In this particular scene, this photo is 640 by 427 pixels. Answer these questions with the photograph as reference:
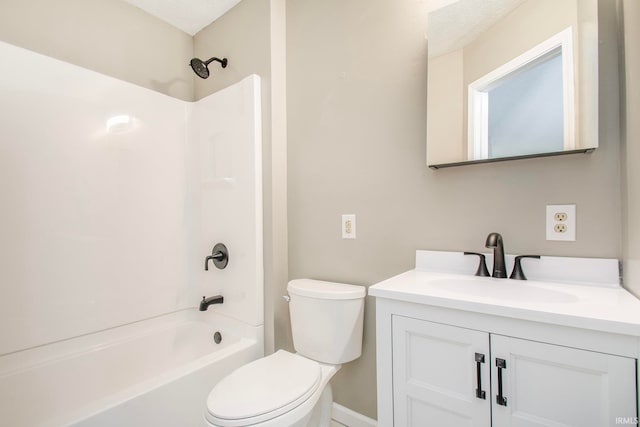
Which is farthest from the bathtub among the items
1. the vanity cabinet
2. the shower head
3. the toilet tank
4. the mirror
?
the shower head

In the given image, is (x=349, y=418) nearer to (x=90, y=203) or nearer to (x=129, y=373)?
(x=129, y=373)

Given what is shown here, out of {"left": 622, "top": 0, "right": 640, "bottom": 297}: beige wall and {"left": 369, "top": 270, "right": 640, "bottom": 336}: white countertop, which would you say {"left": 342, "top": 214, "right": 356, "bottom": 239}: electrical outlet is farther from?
{"left": 622, "top": 0, "right": 640, "bottom": 297}: beige wall

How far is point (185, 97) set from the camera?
2166 mm

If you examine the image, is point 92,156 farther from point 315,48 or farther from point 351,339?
point 351,339

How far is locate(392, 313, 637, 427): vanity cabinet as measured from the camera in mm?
645

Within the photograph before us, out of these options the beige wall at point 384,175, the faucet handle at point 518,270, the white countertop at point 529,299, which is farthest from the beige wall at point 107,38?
the faucet handle at point 518,270

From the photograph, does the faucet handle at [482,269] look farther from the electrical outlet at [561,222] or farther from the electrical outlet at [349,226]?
the electrical outlet at [349,226]

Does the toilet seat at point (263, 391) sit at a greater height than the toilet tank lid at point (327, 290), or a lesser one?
lesser

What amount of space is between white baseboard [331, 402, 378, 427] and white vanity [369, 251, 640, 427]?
0.64 metres

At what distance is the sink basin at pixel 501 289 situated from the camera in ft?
2.98

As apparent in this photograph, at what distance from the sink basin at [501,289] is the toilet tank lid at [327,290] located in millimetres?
382

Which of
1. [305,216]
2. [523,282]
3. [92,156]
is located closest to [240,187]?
[305,216]

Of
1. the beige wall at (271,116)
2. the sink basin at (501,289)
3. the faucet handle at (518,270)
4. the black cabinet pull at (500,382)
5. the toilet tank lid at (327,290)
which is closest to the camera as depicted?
the black cabinet pull at (500,382)

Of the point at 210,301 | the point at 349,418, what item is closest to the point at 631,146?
the point at 349,418
